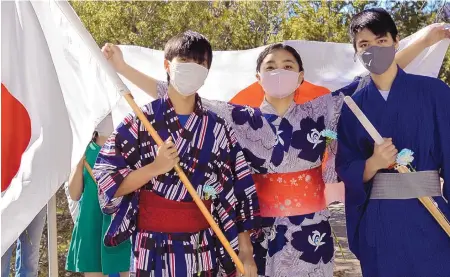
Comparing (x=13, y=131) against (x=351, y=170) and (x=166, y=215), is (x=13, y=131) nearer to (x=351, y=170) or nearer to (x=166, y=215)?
(x=166, y=215)

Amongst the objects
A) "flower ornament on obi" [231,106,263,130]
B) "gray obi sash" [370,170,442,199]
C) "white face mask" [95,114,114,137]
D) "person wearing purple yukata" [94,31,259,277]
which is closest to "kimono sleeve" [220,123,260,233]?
"person wearing purple yukata" [94,31,259,277]

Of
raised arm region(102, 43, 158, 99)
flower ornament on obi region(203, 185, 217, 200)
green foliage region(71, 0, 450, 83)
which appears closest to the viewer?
flower ornament on obi region(203, 185, 217, 200)

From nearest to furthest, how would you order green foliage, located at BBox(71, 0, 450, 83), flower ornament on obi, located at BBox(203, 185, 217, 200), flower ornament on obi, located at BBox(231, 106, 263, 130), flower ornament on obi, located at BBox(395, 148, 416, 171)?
flower ornament on obi, located at BBox(395, 148, 416, 171) → flower ornament on obi, located at BBox(203, 185, 217, 200) → flower ornament on obi, located at BBox(231, 106, 263, 130) → green foliage, located at BBox(71, 0, 450, 83)

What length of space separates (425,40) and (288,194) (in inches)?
45.3

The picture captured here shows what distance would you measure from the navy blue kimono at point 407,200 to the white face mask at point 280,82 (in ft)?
1.40

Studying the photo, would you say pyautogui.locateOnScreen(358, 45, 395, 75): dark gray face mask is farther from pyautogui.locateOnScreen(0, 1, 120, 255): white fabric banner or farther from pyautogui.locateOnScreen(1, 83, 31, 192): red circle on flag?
pyautogui.locateOnScreen(1, 83, 31, 192): red circle on flag

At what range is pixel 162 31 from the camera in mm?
7711

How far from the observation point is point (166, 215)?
272 cm

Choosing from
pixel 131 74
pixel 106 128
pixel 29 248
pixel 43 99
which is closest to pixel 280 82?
pixel 131 74

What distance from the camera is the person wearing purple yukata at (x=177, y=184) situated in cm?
271

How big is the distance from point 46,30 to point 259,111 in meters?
1.15

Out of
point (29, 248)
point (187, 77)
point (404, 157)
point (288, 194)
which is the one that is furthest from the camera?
point (29, 248)

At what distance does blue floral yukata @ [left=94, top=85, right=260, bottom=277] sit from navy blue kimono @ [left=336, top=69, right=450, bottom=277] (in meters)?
0.60

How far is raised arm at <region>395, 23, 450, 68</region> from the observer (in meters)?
3.31
